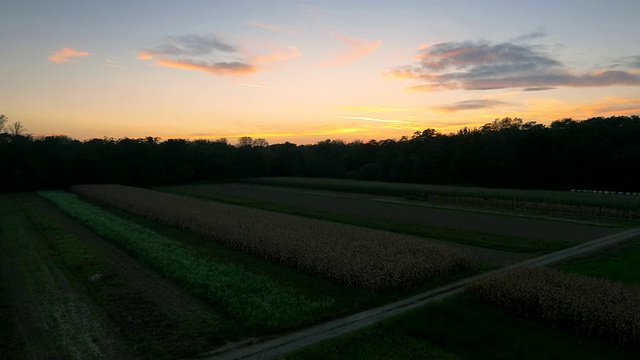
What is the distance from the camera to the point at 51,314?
39.1ft

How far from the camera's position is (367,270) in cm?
1438

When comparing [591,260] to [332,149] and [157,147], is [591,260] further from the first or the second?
[332,149]

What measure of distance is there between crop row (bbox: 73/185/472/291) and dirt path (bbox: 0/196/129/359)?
7514mm

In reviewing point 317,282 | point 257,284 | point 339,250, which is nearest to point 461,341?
point 317,282

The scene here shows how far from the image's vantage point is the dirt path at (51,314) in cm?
971

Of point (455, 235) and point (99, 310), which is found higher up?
point (455, 235)

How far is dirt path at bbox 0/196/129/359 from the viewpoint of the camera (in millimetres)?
9711

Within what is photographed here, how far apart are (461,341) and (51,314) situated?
12.0m

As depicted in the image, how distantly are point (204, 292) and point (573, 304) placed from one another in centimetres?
1139

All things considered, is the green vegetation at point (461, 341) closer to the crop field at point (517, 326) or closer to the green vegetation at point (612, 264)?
the crop field at point (517, 326)

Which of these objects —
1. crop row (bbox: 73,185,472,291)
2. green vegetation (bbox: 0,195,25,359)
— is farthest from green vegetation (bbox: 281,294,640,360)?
green vegetation (bbox: 0,195,25,359)

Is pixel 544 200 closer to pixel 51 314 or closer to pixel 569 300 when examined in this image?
pixel 569 300

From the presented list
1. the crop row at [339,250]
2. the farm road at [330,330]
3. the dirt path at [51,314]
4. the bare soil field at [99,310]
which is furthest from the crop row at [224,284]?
the dirt path at [51,314]

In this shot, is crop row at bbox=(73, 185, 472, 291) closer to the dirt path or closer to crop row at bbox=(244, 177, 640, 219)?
the dirt path
